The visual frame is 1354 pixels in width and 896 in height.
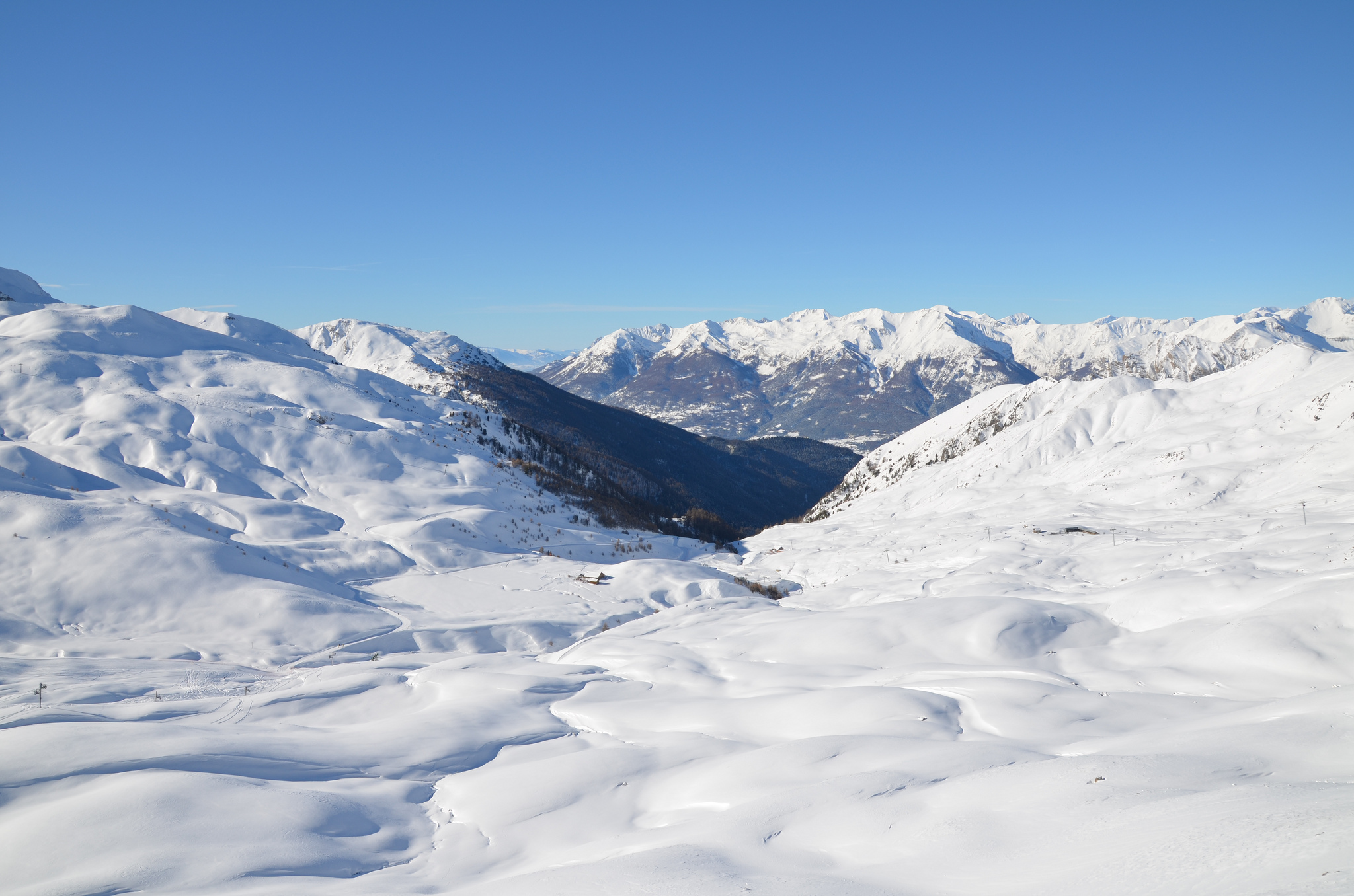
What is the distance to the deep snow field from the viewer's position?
20.7ft

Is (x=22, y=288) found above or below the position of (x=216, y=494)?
above

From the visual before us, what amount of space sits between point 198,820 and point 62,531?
15941 mm

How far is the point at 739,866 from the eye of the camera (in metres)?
6.11

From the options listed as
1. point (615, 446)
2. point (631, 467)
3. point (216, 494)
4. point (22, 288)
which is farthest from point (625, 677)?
point (615, 446)

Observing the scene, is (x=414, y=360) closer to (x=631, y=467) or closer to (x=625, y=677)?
(x=631, y=467)

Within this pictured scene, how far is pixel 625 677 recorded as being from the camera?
567 inches

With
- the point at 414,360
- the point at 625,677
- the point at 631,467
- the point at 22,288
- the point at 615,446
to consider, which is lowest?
the point at 625,677

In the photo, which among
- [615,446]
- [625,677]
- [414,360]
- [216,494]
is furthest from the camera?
[414,360]

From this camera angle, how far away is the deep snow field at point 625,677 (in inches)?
249

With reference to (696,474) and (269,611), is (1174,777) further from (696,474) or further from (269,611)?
(696,474)

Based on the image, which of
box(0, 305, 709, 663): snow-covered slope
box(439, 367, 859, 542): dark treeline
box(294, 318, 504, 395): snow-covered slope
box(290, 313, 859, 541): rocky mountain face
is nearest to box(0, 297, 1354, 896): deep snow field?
box(0, 305, 709, 663): snow-covered slope

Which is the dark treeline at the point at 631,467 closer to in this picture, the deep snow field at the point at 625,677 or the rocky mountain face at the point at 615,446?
the rocky mountain face at the point at 615,446

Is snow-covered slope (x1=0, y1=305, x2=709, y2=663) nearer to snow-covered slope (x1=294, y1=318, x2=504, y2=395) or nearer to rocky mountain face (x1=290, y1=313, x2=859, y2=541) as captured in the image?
rocky mountain face (x1=290, y1=313, x2=859, y2=541)

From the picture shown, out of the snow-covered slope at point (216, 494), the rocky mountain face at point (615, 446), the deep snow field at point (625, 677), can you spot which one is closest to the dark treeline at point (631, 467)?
the rocky mountain face at point (615, 446)
